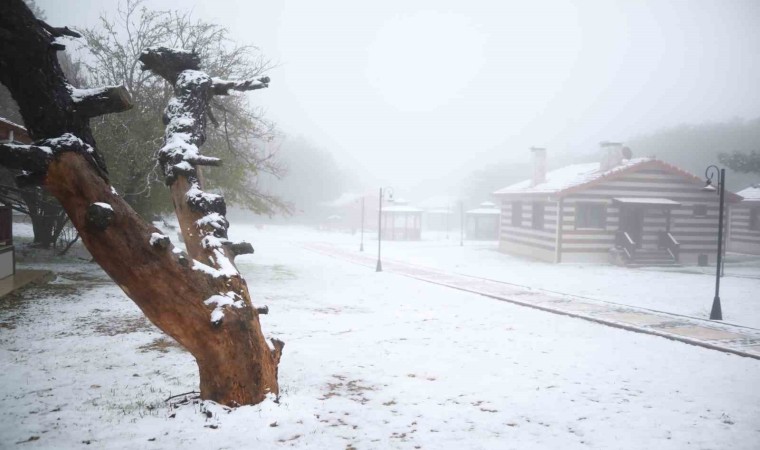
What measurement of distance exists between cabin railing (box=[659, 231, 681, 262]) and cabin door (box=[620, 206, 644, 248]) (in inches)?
45.7

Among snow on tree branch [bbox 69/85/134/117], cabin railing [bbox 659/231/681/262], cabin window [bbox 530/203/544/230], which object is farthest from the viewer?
cabin window [bbox 530/203/544/230]

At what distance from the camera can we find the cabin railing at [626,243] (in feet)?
75.7

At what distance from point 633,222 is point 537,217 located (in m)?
5.01

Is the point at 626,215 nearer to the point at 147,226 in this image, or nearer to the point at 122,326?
the point at 122,326

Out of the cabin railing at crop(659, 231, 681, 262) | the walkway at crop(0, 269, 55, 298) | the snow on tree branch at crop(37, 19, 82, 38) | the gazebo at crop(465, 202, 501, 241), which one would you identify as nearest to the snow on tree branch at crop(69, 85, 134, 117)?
the snow on tree branch at crop(37, 19, 82, 38)

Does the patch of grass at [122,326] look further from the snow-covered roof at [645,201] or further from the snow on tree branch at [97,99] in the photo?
the snow-covered roof at [645,201]

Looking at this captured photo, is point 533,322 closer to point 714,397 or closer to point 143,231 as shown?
point 714,397

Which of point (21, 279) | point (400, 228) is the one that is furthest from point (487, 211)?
point (21, 279)

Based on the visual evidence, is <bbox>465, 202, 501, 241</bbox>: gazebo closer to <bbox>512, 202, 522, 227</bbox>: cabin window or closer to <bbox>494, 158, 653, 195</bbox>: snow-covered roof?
<bbox>494, 158, 653, 195</bbox>: snow-covered roof

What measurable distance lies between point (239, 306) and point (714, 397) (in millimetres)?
6201

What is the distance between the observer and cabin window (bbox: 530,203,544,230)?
1031 inches

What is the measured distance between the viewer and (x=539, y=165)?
28125mm

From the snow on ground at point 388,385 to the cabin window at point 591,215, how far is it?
14.9 metres

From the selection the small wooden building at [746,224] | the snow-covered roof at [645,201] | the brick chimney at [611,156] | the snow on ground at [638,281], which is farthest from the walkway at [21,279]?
the small wooden building at [746,224]
